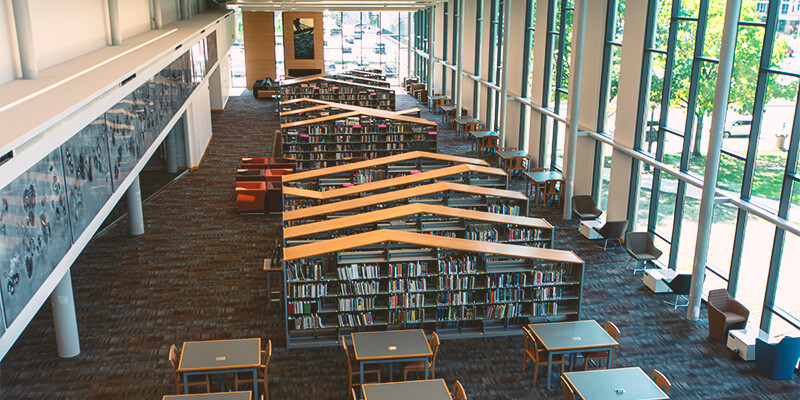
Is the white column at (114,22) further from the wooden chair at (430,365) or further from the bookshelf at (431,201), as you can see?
the wooden chair at (430,365)

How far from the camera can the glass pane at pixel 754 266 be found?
964 cm

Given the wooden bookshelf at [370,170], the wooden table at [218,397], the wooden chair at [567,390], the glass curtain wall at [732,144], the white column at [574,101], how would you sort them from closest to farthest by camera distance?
the wooden table at [218,397] → the wooden chair at [567,390] → the glass curtain wall at [732,144] → the white column at [574,101] → the wooden bookshelf at [370,170]

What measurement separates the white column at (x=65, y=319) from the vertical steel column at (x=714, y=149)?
8938 mm

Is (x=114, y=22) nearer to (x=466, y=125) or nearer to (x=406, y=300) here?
(x=406, y=300)

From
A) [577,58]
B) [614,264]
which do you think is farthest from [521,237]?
[577,58]

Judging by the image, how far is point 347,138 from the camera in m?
18.1

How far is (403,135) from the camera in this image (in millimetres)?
18594

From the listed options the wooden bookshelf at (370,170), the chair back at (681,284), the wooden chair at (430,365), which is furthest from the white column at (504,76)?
the wooden chair at (430,365)

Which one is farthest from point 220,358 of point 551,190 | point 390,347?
point 551,190

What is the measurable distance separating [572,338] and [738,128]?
13.7 ft

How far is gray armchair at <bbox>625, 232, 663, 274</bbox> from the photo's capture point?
11.9 m

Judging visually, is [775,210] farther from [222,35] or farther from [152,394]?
[222,35]

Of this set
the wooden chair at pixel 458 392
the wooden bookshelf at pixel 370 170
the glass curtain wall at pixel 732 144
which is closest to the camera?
the wooden chair at pixel 458 392

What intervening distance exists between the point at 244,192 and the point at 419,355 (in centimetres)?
775
